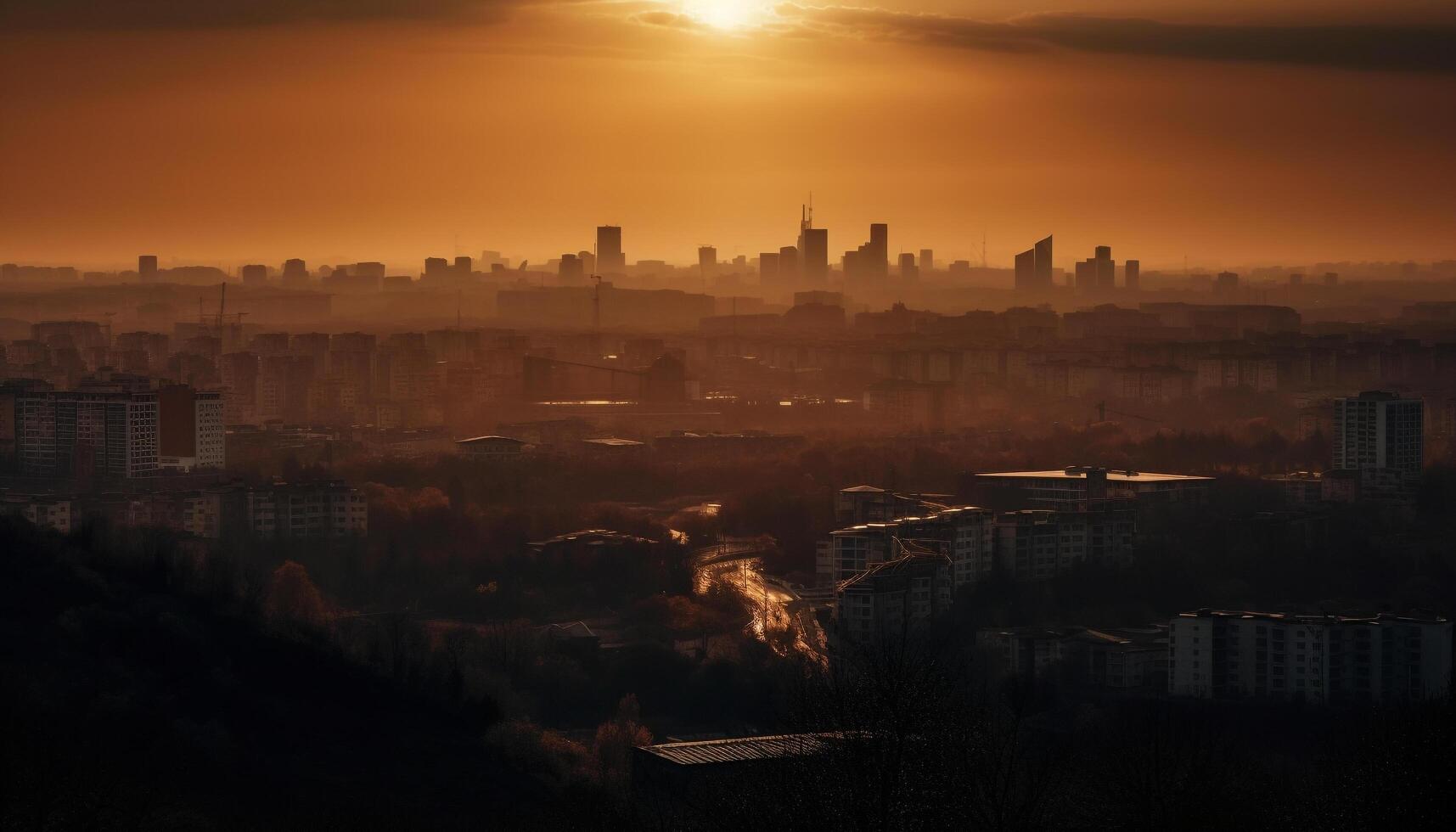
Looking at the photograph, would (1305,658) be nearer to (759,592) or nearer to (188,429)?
(759,592)

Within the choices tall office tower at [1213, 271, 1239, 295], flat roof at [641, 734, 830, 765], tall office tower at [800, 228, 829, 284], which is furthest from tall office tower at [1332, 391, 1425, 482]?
tall office tower at [800, 228, 829, 284]

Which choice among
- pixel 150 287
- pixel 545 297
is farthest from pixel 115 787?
pixel 545 297

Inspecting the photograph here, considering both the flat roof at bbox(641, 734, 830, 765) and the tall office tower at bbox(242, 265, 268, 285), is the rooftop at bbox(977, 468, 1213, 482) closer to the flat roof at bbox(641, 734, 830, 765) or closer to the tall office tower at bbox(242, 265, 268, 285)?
the flat roof at bbox(641, 734, 830, 765)

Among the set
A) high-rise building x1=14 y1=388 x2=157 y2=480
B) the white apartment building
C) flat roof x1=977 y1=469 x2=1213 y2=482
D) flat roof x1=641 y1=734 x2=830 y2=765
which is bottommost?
the white apartment building

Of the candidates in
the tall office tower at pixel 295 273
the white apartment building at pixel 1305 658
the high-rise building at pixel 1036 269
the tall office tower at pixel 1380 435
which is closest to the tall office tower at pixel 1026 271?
the high-rise building at pixel 1036 269

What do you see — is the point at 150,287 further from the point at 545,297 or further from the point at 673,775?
the point at 673,775

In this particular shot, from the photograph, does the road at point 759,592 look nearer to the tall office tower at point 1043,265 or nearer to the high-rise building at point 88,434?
the high-rise building at point 88,434
